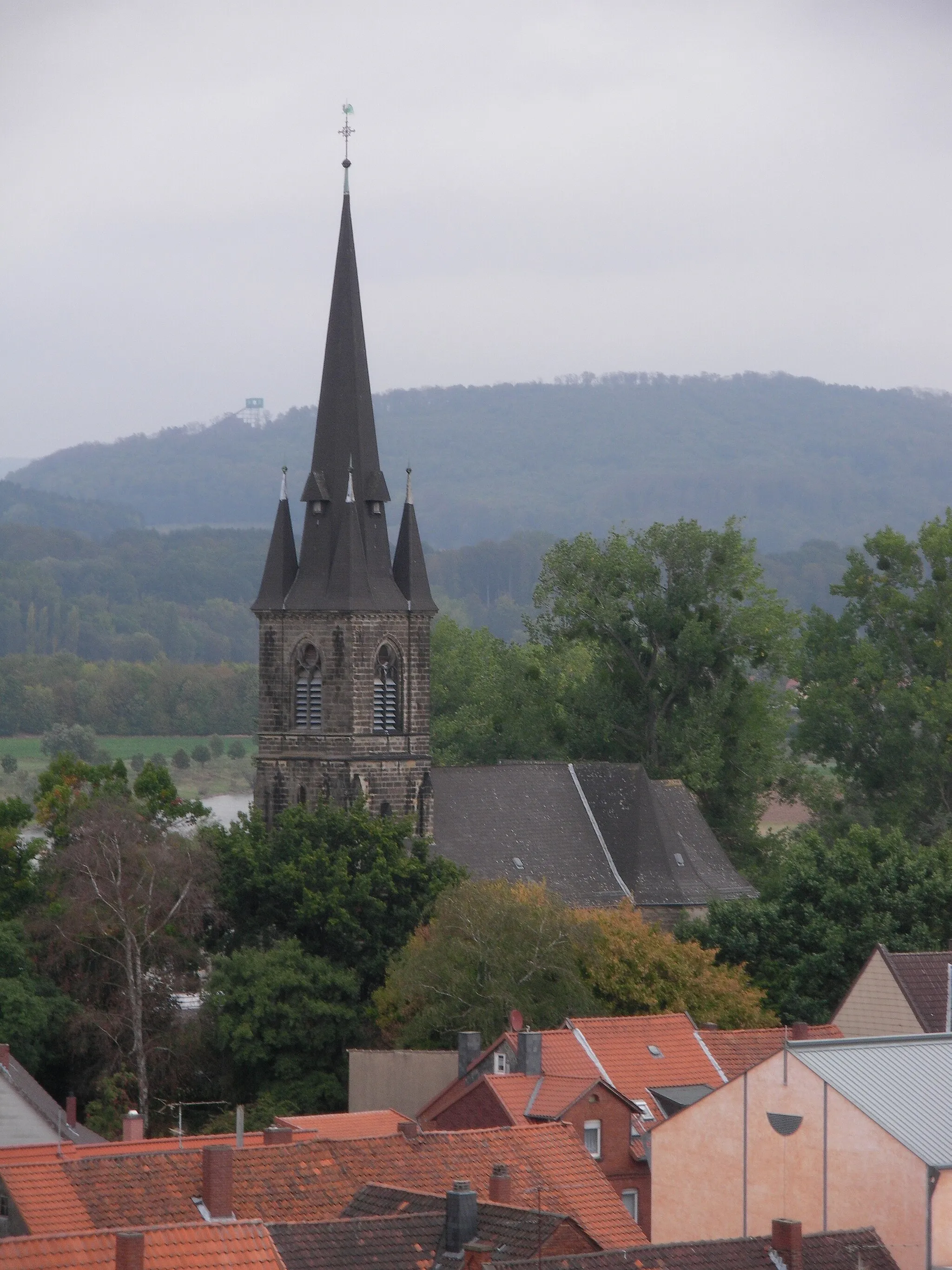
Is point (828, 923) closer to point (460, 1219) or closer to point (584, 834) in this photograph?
point (584, 834)

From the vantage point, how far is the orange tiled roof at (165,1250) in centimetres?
2270

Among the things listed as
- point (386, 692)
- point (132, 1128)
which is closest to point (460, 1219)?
point (132, 1128)

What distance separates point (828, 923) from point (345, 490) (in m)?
18.5

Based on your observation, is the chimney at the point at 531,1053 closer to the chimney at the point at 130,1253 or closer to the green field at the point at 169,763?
the chimney at the point at 130,1253

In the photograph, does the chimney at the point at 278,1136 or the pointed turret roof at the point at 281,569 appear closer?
the chimney at the point at 278,1136

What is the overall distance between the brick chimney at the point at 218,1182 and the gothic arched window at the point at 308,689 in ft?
113

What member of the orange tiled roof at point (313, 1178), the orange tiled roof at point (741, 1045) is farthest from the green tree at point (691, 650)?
the orange tiled roof at point (313, 1178)

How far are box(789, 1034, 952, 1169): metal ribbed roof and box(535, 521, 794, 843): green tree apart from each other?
41.6 metres

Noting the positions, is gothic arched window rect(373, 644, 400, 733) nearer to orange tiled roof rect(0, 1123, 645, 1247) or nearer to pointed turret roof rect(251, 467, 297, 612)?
pointed turret roof rect(251, 467, 297, 612)

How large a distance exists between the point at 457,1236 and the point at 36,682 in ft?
561

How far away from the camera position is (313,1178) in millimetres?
30469

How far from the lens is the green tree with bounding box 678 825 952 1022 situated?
52219 mm

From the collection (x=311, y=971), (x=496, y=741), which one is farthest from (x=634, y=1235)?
(x=496, y=741)

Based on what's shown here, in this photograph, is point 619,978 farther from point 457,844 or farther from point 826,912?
point 457,844
